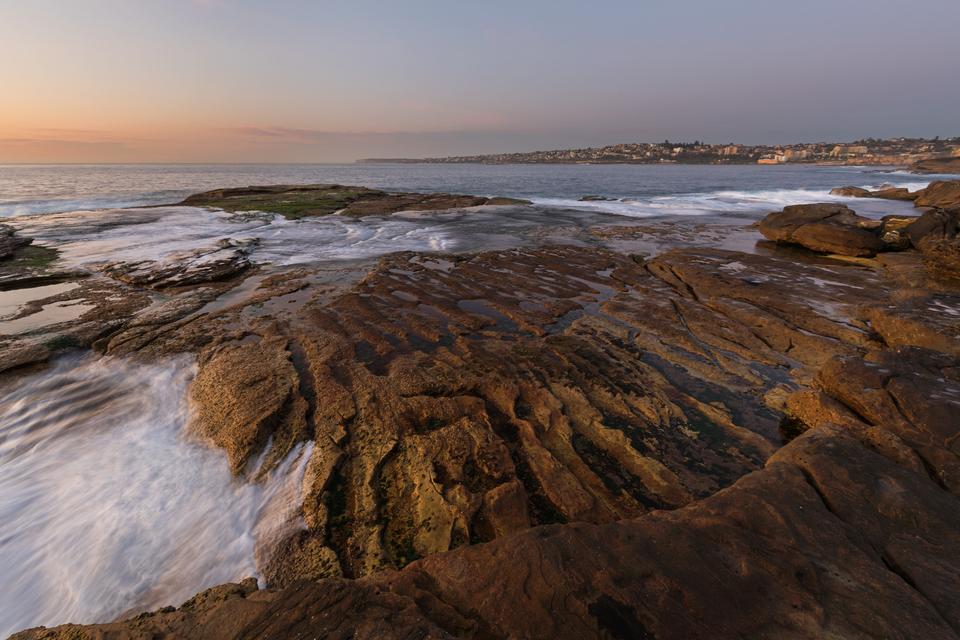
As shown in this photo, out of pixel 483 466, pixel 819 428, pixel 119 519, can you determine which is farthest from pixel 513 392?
pixel 119 519

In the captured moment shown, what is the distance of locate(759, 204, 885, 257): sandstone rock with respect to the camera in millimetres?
16672

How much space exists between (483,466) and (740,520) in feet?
8.97

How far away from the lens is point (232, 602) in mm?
2865

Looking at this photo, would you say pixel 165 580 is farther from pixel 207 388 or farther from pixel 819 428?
pixel 819 428

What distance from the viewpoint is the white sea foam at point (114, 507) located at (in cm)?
392

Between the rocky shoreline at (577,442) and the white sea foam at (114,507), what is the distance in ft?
1.41

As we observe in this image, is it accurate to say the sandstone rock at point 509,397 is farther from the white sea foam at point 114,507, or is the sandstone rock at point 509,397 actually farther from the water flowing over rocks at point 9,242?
the water flowing over rocks at point 9,242

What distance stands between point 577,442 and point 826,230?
65.0 ft

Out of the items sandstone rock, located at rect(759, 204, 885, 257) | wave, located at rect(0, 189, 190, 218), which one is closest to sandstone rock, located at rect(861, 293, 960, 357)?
sandstone rock, located at rect(759, 204, 885, 257)

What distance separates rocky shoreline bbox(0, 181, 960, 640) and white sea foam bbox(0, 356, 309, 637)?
1.41 feet

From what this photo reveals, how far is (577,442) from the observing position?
5.48 meters

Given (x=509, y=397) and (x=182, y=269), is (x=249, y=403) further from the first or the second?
(x=182, y=269)

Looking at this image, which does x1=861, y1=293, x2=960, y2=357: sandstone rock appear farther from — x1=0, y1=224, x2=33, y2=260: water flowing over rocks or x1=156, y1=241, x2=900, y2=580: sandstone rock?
x1=0, y1=224, x2=33, y2=260: water flowing over rocks

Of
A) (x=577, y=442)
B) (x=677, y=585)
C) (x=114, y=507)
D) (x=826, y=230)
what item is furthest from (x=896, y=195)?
(x=114, y=507)
